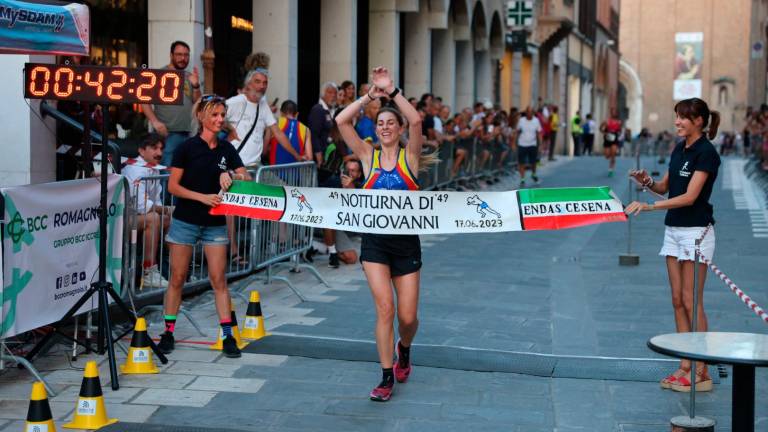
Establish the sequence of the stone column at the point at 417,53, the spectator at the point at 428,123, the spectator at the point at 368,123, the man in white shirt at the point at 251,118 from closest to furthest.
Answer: the man in white shirt at the point at 251,118 → the spectator at the point at 368,123 → the spectator at the point at 428,123 → the stone column at the point at 417,53

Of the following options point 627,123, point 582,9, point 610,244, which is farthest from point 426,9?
point 627,123

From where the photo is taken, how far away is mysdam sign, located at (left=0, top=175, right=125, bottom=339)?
7.39 m

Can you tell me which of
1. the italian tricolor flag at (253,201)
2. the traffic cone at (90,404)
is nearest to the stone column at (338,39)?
the italian tricolor flag at (253,201)

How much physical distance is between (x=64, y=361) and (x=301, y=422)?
2.31m

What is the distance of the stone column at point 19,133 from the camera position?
405 inches

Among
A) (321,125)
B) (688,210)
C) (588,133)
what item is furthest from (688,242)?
(588,133)

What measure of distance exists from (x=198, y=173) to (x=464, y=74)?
25.0 m

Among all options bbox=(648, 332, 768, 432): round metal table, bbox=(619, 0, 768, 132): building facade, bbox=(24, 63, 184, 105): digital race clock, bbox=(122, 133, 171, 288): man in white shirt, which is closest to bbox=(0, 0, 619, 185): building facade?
bbox=(122, 133, 171, 288): man in white shirt

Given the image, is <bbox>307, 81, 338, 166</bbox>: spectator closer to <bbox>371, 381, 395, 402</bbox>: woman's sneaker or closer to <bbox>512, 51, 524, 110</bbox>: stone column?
<bbox>371, 381, 395, 402</bbox>: woman's sneaker

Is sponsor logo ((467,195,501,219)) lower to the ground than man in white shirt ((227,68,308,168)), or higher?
lower

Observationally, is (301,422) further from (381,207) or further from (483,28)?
(483,28)

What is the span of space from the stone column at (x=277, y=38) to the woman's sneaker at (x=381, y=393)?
10804 mm

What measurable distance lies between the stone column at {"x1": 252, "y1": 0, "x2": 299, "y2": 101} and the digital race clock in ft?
32.7

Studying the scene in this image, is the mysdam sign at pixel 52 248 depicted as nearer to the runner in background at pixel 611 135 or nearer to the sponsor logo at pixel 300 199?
the sponsor logo at pixel 300 199
